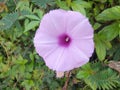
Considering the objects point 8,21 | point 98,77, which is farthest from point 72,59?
point 8,21

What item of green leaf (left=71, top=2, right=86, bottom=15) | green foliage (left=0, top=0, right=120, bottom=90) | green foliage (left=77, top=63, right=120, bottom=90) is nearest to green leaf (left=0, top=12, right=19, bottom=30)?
green foliage (left=0, top=0, right=120, bottom=90)

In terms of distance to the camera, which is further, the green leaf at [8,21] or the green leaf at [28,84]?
the green leaf at [28,84]

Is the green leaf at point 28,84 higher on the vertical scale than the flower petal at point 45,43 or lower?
lower

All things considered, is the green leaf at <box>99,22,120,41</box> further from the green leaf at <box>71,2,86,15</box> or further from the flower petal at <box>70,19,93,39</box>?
the flower petal at <box>70,19,93,39</box>

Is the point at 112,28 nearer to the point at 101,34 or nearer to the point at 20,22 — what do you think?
the point at 101,34

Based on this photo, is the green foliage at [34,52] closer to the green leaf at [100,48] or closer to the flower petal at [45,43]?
the green leaf at [100,48]

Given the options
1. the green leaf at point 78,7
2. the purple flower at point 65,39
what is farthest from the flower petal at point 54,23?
the green leaf at point 78,7
